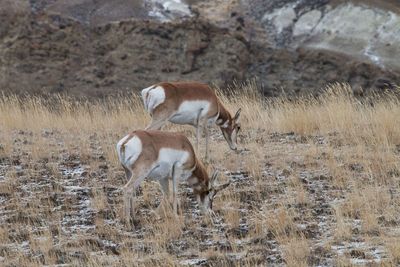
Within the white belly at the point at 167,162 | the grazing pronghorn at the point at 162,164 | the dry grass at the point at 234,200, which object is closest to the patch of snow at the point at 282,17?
the dry grass at the point at 234,200

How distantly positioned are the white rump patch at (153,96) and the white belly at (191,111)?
18.7 inches

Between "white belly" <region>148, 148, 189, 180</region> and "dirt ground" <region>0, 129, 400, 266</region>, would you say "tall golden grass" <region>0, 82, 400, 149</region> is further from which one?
"white belly" <region>148, 148, 189, 180</region>

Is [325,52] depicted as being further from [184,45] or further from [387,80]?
[184,45]

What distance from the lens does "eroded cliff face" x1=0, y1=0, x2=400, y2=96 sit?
2530cm

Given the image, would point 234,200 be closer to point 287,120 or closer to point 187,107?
point 187,107

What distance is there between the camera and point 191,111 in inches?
572

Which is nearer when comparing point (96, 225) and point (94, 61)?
point (96, 225)

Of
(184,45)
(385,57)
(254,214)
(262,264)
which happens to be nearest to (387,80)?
(385,57)

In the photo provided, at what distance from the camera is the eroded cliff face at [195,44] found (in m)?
25.3

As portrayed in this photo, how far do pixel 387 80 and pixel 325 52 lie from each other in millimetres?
2041

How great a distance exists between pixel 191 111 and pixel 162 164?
3.85 metres

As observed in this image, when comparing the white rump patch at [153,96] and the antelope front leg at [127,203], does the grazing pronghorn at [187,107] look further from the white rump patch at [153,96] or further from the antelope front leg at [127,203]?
the antelope front leg at [127,203]

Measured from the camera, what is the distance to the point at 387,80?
80.9ft

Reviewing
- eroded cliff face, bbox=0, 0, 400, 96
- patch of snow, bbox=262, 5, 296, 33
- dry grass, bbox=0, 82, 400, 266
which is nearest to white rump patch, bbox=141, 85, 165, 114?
dry grass, bbox=0, 82, 400, 266
